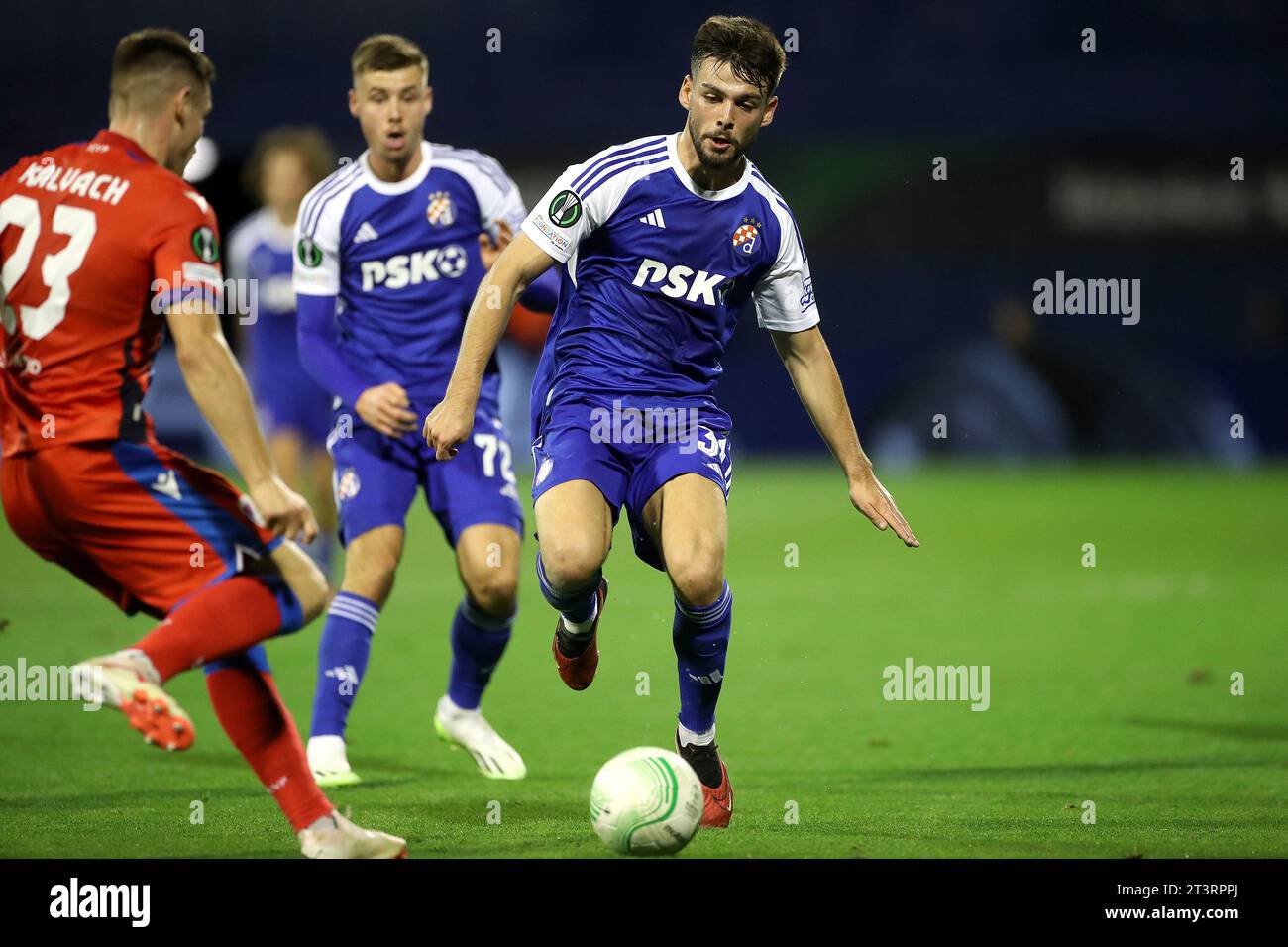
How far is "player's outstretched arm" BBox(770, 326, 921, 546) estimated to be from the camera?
523cm

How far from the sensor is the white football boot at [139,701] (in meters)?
3.79

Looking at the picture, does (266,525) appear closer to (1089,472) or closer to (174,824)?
(174,824)

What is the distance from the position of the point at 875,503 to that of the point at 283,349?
5.89m

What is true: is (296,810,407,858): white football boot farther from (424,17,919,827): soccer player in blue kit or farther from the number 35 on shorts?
the number 35 on shorts

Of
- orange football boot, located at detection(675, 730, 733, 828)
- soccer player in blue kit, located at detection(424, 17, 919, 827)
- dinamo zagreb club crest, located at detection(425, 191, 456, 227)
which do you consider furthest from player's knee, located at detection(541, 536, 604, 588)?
dinamo zagreb club crest, located at detection(425, 191, 456, 227)

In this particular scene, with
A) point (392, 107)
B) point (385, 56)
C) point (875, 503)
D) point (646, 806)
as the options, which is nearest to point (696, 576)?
point (875, 503)

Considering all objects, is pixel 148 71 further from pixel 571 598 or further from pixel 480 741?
pixel 480 741

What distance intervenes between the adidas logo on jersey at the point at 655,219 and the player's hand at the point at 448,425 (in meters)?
0.84

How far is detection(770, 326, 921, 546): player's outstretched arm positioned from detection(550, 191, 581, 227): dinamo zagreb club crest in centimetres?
83

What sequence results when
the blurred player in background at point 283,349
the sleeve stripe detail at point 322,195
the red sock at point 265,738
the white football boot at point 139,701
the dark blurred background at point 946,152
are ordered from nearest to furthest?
the white football boot at point 139,701 < the red sock at point 265,738 < the sleeve stripe detail at point 322,195 < the blurred player in background at point 283,349 < the dark blurred background at point 946,152

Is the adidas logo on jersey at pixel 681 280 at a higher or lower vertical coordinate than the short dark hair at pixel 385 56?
lower

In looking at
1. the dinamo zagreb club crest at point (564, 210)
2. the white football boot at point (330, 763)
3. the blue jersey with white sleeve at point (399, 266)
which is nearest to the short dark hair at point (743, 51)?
the dinamo zagreb club crest at point (564, 210)

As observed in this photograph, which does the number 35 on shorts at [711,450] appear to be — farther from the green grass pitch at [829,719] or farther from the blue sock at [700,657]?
the green grass pitch at [829,719]
